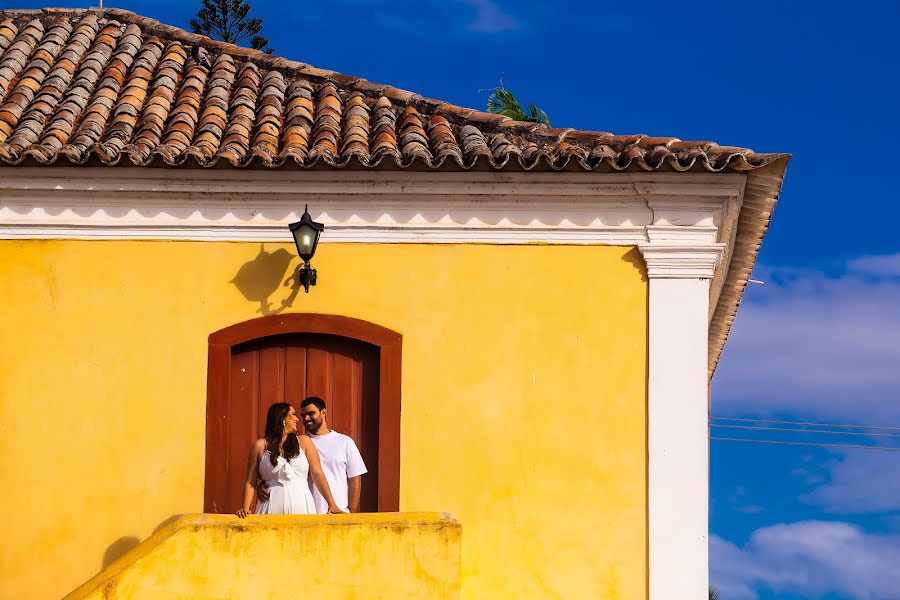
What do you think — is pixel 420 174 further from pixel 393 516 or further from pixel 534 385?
pixel 393 516

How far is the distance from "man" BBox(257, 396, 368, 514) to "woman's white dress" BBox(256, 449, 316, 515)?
17.5 inches

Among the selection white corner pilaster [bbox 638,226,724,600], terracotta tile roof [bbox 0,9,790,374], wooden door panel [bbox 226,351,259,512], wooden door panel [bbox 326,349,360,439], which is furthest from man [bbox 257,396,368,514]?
white corner pilaster [bbox 638,226,724,600]

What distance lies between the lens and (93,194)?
1166 centimetres

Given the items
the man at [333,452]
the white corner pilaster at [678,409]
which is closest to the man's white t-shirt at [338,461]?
the man at [333,452]

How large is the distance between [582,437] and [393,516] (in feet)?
6.98

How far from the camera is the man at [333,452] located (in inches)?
431

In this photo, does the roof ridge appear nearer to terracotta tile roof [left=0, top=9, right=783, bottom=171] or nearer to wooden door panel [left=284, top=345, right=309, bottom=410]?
terracotta tile roof [left=0, top=9, right=783, bottom=171]

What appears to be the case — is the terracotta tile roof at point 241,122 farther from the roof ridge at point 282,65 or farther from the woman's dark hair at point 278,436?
the woman's dark hair at point 278,436

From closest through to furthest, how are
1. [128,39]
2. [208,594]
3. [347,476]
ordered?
1. [208,594]
2. [347,476]
3. [128,39]

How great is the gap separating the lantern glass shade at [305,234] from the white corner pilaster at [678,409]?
2485 mm

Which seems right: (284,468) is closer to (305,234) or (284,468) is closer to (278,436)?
(278,436)

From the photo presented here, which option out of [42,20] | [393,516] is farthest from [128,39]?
[393,516]

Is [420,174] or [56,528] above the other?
[420,174]

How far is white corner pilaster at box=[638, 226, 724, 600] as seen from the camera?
1130 centimetres
